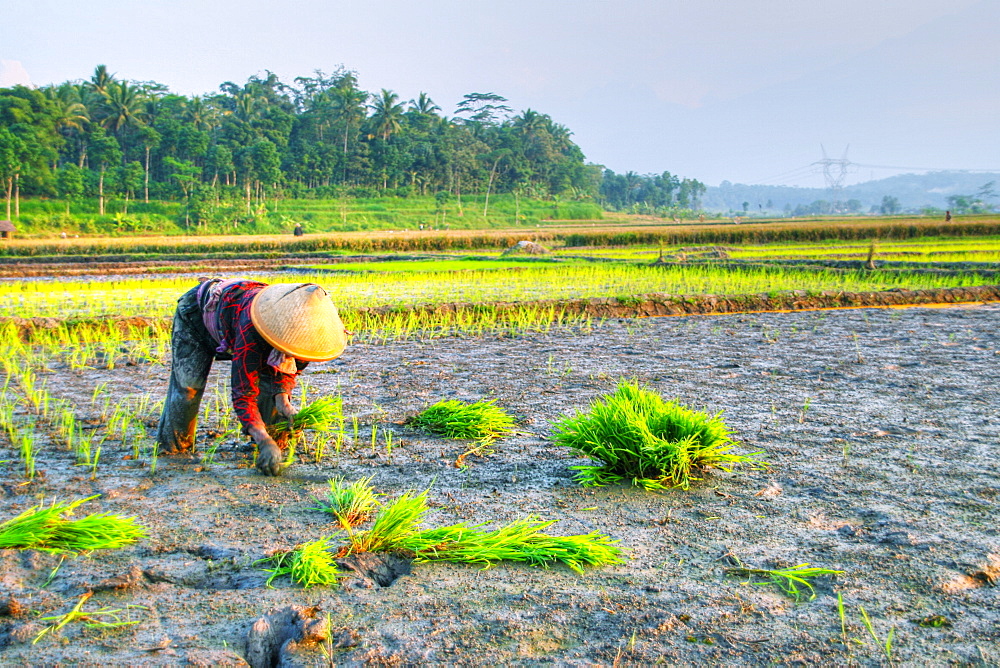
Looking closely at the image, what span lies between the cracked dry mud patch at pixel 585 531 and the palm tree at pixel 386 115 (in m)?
53.0

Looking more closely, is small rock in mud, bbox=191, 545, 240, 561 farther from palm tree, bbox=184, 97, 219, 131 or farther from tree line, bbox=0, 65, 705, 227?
Answer: palm tree, bbox=184, 97, 219, 131

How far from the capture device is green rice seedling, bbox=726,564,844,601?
2.11 meters

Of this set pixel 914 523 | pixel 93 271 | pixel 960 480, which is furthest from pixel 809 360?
pixel 93 271

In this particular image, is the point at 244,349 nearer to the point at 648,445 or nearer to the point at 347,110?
the point at 648,445

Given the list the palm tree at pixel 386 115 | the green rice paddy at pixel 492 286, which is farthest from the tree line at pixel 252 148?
the green rice paddy at pixel 492 286

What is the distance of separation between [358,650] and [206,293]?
1866 mm

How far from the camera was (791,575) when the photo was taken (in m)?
2.19

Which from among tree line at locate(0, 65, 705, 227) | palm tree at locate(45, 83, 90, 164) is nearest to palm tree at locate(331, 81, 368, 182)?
tree line at locate(0, 65, 705, 227)

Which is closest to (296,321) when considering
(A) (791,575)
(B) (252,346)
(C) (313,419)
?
(B) (252,346)

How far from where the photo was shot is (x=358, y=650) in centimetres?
181

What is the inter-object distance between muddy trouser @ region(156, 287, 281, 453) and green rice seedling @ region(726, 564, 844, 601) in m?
1.99

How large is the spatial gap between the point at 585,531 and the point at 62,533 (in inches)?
65.5

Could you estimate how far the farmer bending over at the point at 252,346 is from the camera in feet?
9.14

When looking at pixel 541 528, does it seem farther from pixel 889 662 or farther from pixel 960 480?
pixel 960 480
